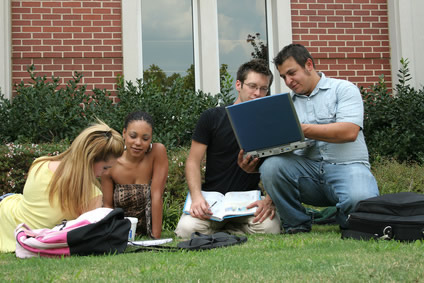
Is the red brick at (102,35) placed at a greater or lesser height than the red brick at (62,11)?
lesser

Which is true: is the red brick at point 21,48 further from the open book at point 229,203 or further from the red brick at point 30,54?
the open book at point 229,203

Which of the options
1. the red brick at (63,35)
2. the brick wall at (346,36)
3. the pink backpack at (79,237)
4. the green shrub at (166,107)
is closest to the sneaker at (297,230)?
the pink backpack at (79,237)

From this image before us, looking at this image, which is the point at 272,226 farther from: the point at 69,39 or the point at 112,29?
the point at 69,39

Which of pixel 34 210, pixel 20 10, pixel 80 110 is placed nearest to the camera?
pixel 34 210

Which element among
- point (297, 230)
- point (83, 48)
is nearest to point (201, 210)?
point (297, 230)

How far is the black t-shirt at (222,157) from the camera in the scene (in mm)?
4539

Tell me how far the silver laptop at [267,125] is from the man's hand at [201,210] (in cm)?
56

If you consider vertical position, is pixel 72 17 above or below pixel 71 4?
below

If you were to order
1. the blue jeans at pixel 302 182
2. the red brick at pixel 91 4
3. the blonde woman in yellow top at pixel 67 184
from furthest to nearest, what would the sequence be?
the red brick at pixel 91 4 < the blue jeans at pixel 302 182 < the blonde woman in yellow top at pixel 67 184

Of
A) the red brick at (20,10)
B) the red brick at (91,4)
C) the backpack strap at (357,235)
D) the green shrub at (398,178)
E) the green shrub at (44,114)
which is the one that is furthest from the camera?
the red brick at (91,4)

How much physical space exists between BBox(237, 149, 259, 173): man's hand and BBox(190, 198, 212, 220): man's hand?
1.39 ft

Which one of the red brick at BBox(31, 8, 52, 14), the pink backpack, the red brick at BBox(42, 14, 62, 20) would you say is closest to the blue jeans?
the pink backpack

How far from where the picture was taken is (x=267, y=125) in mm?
3863

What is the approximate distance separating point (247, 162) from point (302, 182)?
1.56ft
